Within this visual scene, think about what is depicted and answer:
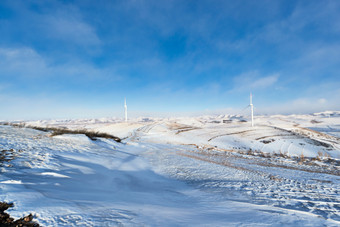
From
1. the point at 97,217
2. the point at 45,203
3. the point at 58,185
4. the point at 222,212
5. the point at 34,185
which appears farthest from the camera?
the point at 58,185

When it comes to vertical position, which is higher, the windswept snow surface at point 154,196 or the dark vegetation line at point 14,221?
the dark vegetation line at point 14,221

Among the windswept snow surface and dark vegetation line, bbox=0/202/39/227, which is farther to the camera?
the windswept snow surface

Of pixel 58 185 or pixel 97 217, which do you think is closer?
pixel 97 217

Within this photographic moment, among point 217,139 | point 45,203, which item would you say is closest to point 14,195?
point 45,203

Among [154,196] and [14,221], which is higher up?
[14,221]

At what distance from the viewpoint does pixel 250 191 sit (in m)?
4.04

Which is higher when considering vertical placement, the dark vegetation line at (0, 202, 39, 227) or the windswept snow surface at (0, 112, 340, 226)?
the dark vegetation line at (0, 202, 39, 227)

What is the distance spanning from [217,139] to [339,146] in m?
13.9

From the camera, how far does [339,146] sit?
19.1m

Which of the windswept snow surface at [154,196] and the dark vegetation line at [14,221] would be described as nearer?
the dark vegetation line at [14,221]

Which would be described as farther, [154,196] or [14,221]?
[154,196]

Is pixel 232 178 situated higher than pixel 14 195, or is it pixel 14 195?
pixel 14 195

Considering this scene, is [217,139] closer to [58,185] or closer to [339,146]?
[339,146]

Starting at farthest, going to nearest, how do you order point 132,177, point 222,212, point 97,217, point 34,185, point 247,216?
point 132,177, point 34,185, point 222,212, point 247,216, point 97,217
